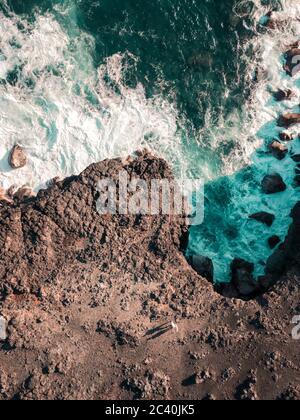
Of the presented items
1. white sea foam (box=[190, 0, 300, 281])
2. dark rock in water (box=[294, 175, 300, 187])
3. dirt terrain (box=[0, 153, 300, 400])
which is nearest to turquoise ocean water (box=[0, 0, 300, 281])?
white sea foam (box=[190, 0, 300, 281])

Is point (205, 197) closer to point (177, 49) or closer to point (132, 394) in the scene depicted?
point (177, 49)

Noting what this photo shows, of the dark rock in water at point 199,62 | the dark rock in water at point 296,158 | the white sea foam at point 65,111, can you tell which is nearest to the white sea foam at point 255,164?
the dark rock in water at point 296,158

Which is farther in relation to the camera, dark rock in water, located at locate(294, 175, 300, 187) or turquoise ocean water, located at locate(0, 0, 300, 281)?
turquoise ocean water, located at locate(0, 0, 300, 281)

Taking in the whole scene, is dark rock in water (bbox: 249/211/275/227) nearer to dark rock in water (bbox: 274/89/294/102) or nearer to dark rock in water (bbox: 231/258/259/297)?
dark rock in water (bbox: 231/258/259/297)

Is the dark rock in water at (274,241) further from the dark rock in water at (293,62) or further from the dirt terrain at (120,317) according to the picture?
the dark rock in water at (293,62)

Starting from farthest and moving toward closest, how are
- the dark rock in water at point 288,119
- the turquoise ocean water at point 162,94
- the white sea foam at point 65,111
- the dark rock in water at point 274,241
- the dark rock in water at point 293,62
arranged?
the dark rock in water at point 293,62 → the dark rock in water at point 288,119 → the white sea foam at point 65,111 → the turquoise ocean water at point 162,94 → the dark rock in water at point 274,241

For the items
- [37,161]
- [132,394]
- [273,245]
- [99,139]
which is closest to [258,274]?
[273,245]
